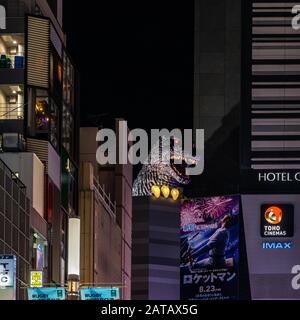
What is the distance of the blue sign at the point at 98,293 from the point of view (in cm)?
4902

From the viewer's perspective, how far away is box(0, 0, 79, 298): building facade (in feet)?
250

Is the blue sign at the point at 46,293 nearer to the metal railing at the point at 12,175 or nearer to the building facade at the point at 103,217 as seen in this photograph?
the metal railing at the point at 12,175

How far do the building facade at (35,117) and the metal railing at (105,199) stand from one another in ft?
100

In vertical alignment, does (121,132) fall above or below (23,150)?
above

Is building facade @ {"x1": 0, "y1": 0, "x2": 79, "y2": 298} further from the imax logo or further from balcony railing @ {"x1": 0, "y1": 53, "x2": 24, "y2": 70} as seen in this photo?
the imax logo

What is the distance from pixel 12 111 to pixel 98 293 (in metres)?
28.3

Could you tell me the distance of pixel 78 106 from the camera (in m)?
96.5

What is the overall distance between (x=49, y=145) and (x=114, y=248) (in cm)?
5831
